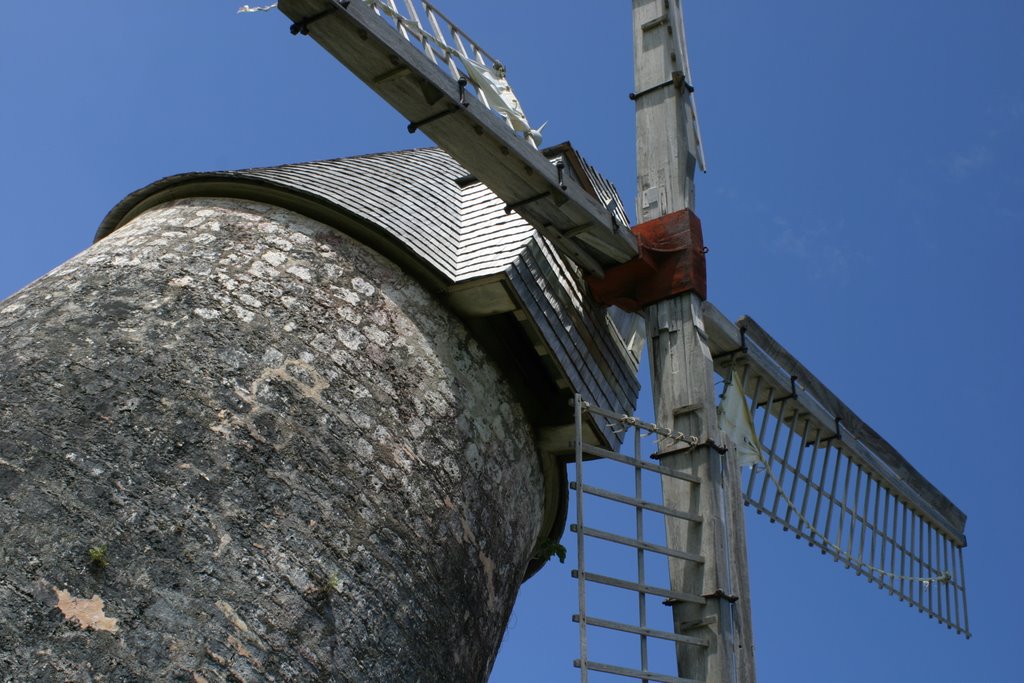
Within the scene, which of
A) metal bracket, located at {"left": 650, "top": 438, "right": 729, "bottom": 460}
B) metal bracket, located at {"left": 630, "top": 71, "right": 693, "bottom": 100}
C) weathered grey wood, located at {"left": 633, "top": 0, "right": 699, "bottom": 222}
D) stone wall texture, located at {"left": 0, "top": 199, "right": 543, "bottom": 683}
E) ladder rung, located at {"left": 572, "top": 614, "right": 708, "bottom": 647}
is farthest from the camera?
metal bracket, located at {"left": 630, "top": 71, "right": 693, "bottom": 100}

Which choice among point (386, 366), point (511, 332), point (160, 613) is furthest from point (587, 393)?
point (160, 613)

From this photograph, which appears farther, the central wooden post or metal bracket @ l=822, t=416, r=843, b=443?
metal bracket @ l=822, t=416, r=843, b=443

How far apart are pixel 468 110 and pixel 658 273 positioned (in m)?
1.60

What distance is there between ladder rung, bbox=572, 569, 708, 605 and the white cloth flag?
4.10 ft

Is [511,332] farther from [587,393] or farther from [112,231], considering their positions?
[112,231]

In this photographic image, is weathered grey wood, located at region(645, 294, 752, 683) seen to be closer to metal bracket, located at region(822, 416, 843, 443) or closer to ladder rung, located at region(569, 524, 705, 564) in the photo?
ladder rung, located at region(569, 524, 705, 564)

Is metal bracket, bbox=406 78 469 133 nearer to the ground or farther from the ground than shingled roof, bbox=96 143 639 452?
farther from the ground

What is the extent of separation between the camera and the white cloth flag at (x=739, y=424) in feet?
22.9

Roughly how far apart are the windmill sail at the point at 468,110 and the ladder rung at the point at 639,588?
5.96ft

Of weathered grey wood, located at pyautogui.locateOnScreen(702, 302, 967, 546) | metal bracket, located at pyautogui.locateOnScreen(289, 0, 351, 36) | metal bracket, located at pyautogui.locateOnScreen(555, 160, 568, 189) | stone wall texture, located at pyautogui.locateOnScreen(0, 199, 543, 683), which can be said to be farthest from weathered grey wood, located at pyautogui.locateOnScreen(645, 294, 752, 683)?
metal bracket, located at pyautogui.locateOnScreen(289, 0, 351, 36)

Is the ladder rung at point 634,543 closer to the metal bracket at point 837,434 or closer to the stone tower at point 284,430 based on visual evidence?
the stone tower at point 284,430

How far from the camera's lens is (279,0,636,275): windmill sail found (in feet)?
18.0

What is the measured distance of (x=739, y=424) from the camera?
7082 mm

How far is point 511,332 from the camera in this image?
252 inches
